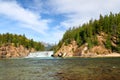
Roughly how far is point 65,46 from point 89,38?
22.9 meters

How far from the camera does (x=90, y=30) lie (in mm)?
164000

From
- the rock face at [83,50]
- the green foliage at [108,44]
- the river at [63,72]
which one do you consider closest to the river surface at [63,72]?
the river at [63,72]

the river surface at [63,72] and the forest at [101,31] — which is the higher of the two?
A: the forest at [101,31]

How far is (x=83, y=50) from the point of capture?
154250 millimetres

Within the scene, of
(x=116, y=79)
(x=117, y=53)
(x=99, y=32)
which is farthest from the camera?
(x=99, y=32)

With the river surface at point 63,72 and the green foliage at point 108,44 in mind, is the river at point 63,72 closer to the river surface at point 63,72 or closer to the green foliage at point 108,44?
the river surface at point 63,72

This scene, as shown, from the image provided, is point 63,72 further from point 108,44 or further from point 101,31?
point 101,31

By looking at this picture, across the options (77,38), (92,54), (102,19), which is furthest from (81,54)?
(102,19)

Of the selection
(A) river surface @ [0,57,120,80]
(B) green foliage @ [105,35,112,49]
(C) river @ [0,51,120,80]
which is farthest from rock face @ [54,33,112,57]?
(A) river surface @ [0,57,120,80]

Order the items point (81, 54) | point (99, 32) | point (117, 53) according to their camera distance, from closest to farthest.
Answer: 1. point (117, 53)
2. point (81, 54)
3. point (99, 32)

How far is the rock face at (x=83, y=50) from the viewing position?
150 m

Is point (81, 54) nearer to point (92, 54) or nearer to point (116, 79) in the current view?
point (92, 54)

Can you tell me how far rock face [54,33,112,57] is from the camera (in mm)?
149500

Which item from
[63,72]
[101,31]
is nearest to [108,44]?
[101,31]
